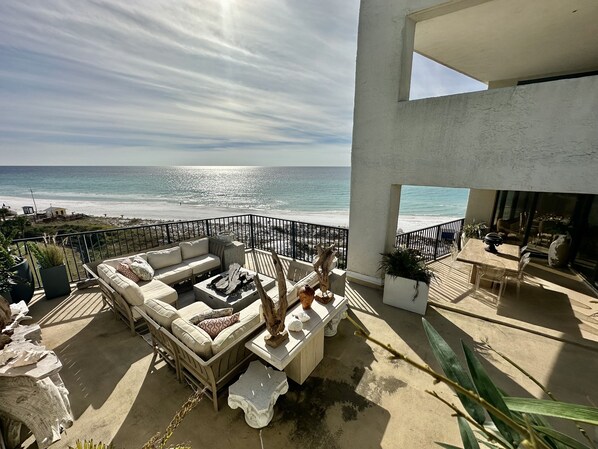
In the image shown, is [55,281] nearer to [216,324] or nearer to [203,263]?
[203,263]

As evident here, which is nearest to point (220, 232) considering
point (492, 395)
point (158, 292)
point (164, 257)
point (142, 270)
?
point (164, 257)

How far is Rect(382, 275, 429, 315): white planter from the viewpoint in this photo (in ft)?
13.4

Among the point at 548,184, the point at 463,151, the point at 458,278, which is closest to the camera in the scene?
the point at 548,184

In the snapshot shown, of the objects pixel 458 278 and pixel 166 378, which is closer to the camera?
pixel 166 378

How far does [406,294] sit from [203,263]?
3990 mm

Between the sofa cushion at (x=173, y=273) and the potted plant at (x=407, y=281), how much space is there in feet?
12.6

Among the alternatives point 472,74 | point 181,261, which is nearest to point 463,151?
point 472,74

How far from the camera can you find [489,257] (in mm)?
4727

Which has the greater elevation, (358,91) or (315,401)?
(358,91)

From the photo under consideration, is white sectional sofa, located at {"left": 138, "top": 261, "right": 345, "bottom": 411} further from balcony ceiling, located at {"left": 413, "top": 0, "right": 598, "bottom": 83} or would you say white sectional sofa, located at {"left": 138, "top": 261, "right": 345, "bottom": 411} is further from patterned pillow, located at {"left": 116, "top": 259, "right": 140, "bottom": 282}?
balcony ceiling, located at {"left": 413, "top": 0, "right": 598, "bottom": 83}

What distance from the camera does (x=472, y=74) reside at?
6695 mm

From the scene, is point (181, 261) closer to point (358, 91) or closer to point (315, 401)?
point (315, 401)

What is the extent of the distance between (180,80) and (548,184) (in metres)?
8.78

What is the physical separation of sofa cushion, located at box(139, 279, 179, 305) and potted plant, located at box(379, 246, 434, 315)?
144 inches
